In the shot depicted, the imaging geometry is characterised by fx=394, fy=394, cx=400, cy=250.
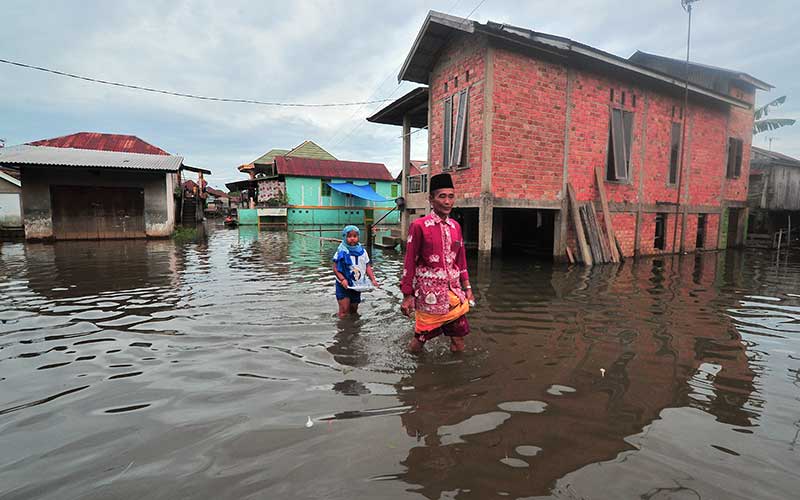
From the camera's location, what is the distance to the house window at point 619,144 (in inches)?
452

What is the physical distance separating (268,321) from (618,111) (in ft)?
37.8

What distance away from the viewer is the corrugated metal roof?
14.9 meters

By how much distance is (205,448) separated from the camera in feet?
7.84

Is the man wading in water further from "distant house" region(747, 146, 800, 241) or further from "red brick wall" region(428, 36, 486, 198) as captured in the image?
"distant house" region(747, 146, 800, 241)

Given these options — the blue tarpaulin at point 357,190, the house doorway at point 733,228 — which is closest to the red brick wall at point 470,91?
the house doorway at point 733,228

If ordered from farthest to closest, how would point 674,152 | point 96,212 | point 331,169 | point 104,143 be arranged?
point 331,169 < point 104,143 < point 96,212 < point 674,152

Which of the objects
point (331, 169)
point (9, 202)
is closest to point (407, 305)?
point (9, 202)

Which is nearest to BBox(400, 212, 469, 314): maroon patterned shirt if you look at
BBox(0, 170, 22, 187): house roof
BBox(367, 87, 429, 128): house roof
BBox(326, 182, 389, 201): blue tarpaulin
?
BBox(367, 87, 429, 128): house roof

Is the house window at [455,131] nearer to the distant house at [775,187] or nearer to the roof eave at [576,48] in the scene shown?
the roof eave at [576,48]

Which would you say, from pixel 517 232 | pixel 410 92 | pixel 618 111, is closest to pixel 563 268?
pixel 618 111

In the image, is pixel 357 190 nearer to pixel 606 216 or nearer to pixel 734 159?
pixel 606 216

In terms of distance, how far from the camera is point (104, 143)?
84.5ft

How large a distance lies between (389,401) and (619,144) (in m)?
11.6

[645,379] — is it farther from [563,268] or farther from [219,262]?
[219,262]
